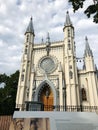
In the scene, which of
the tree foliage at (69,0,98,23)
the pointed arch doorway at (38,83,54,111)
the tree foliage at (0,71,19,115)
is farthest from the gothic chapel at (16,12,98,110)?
the tree foliage at (69,0,98,23)

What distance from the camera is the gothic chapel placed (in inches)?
988

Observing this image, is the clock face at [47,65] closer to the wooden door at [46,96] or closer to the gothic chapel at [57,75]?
the gothic chapel at [57,75]

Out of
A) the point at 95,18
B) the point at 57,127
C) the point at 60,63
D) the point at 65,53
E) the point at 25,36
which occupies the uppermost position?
the point at 25,36

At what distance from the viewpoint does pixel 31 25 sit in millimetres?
35719

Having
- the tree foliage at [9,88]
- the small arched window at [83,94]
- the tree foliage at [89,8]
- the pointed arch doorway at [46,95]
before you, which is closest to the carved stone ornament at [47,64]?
the pointed arch doorway at [46,95]

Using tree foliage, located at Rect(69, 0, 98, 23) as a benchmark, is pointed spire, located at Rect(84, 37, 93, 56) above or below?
above

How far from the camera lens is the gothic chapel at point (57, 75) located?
82.3 ft

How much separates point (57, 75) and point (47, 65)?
3314 millimetres

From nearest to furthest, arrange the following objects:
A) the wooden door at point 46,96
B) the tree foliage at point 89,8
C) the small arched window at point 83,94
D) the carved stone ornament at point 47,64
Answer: the tree foliage at point 89,8 < the small arched window at point 83,94 < the wooden door at point 46,96 < the carved stone ornament at point 47,64

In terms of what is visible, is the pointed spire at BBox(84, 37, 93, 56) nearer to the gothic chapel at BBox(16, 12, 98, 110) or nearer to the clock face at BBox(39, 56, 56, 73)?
the gothic chapel at BBox(16, 12, 98, 110)

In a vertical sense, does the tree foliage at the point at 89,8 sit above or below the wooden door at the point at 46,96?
above

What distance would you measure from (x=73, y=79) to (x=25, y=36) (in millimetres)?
15521

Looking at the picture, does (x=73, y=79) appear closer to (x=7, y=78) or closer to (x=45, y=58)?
(x=45, y=58)

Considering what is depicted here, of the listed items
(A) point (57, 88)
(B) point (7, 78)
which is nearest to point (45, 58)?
(A) point (57, 88)
